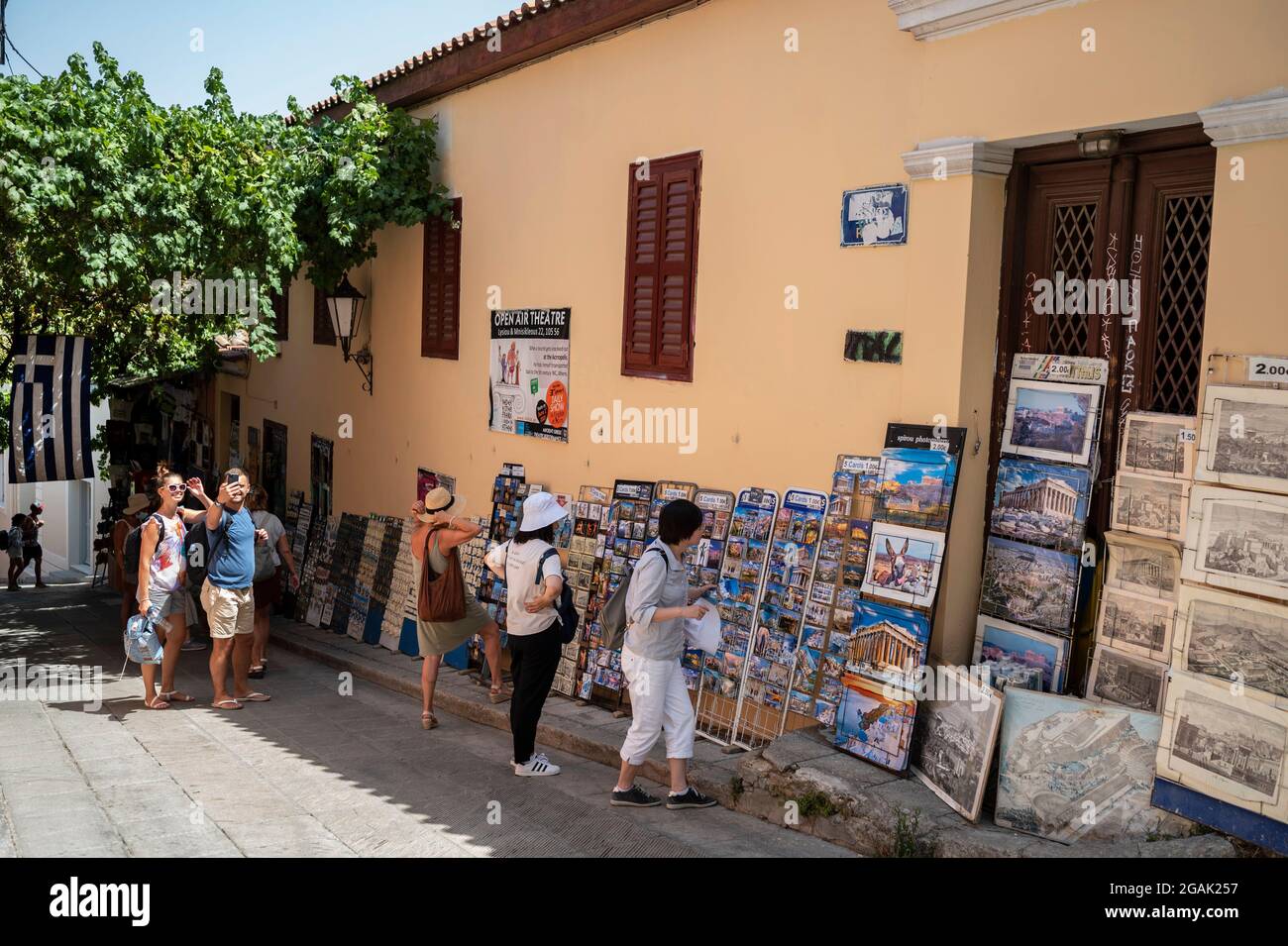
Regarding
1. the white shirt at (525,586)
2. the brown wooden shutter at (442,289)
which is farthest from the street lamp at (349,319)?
the white shirt at (525,586)

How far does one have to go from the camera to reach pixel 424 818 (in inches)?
258

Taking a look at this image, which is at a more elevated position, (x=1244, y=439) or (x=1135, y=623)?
(x=1244, y=439)

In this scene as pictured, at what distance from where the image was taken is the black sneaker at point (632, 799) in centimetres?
676

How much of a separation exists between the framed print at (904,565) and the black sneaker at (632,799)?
1.80 metres

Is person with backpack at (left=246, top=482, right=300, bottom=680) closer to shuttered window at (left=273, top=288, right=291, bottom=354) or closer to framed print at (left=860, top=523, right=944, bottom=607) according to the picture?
shuttered window at (left=273, top=288, right=291, bottom=354)

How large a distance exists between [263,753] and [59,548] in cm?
2818

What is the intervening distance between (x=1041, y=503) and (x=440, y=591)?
14.7 ft

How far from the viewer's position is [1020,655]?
252 inches

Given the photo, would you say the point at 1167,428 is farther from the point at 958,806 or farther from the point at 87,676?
the point at 87,676

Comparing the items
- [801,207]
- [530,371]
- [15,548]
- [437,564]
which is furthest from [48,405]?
[15,548]

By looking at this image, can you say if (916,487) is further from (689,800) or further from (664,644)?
(689,800)

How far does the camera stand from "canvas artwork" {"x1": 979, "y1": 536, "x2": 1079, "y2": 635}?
6238mm

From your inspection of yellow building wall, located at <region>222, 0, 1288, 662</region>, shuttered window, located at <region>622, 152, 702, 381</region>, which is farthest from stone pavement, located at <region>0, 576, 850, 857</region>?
shuttered window, located at <region>622, 152, 702, 381</region>

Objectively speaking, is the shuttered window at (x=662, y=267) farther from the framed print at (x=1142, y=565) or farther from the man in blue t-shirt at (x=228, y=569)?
the framed print at (x=1142, y=565)
